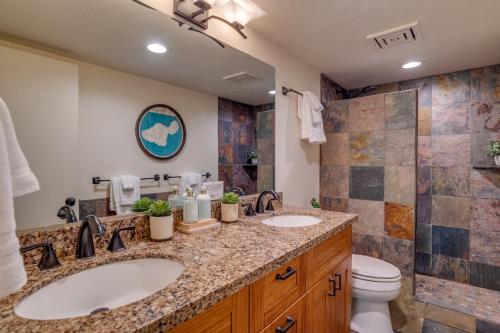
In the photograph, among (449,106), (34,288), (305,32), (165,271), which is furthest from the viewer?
(449,106)

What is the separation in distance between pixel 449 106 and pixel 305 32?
5.96 feet

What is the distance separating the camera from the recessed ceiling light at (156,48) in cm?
122

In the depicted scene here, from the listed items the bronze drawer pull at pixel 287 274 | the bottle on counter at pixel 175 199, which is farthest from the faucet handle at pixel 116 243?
the bronze drawer pull at pixel 287 274

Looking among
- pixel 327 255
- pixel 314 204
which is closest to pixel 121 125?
pixel 327 255

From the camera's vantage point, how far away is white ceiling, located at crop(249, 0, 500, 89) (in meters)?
1.53

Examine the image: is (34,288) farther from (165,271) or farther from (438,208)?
(438,208)

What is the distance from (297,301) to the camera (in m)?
1.10

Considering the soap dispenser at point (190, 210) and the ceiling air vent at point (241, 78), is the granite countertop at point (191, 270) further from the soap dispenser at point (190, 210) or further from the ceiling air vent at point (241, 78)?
the ceiling air vent at point (241, 78)

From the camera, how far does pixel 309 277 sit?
46.6 inches

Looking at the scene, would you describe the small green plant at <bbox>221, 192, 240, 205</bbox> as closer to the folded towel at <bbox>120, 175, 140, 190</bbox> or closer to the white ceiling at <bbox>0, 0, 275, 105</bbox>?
the folded towel at <bbox>120, 175, 140, 190</bbox>

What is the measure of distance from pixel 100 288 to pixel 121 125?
2.07 ft

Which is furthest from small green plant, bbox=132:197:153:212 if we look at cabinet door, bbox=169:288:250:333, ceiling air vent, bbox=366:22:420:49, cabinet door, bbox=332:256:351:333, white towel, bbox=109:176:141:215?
ceiling air vent, bbox=366:22:420:49

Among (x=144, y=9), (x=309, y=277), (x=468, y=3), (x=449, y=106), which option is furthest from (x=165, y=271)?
(x=449, y=106)

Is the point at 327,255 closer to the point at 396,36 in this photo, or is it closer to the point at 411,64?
the point at 396,36
